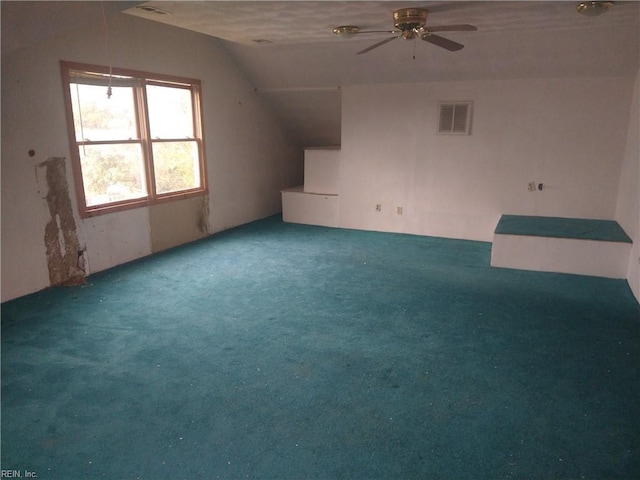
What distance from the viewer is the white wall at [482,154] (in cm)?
502

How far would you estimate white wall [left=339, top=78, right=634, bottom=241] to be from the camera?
16.5ft

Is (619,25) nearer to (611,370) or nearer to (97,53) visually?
(611,370)

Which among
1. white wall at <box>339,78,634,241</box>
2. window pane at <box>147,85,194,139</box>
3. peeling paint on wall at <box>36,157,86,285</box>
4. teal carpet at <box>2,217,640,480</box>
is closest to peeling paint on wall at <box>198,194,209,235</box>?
window pane at <box>147,85,194,139</box>

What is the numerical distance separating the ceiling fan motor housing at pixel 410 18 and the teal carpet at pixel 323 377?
230 cm

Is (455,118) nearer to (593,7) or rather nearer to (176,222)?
(593,7)

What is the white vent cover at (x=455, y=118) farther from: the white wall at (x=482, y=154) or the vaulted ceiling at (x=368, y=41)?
the vaulted ceiling at (x=368, y=41)

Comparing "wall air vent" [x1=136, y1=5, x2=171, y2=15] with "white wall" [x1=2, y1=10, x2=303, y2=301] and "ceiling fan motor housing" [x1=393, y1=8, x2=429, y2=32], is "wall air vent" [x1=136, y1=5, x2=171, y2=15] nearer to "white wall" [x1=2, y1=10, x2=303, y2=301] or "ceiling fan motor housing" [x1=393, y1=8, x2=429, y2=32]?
"white wall" [x1=2, y1=10, x2=303, y2=301]

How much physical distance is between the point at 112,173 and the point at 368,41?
3186 mm

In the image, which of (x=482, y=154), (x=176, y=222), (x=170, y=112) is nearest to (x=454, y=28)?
(x=482, y=154)

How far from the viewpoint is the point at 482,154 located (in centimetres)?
554

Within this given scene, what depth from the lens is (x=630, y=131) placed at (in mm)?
4730

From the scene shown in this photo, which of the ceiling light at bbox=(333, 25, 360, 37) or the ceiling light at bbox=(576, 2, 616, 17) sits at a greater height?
the ceiling light at bbox=(333, 25, 360, 37)

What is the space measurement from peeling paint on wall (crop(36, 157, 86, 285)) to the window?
15cm

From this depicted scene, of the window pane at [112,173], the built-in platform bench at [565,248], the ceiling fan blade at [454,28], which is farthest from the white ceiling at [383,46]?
the built-in platform bench at [565,248]
